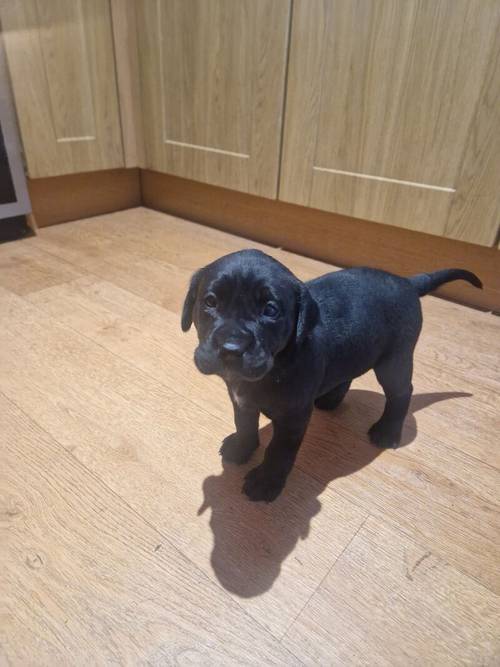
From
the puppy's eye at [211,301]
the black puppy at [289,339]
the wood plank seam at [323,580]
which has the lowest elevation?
the wood plank seam at [323,580]

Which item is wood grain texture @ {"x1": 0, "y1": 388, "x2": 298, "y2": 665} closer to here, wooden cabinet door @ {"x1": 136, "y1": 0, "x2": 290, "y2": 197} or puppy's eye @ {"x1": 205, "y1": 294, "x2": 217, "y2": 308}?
puppy's eye @ {"x1": 205, "y1": 294, "x2": 217, "y2": 308}

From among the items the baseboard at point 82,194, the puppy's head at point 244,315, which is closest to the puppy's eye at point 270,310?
the puppy's head at point 244,315

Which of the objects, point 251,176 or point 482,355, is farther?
point 251,176

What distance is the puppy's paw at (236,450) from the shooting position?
818 millimetres

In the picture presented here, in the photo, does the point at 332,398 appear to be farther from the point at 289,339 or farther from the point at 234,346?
the point at 234,346

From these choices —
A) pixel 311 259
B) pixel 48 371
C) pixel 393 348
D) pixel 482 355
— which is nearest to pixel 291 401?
pixel 393 348

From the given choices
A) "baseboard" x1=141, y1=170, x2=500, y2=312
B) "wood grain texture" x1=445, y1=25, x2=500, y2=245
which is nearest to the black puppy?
"wood grain texture" x1=445, y1=25, x2=500, y2=245

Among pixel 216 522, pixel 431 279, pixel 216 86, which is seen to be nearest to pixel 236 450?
pixel 216 522

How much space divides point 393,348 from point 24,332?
972 mm

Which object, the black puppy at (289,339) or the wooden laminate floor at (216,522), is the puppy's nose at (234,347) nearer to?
the black puppy at (289,339)

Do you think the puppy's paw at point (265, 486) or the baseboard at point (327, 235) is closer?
the puppy's paw at point (265, 486)

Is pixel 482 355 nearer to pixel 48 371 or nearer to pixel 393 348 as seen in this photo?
pixel 393 348

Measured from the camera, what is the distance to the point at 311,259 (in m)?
1.77

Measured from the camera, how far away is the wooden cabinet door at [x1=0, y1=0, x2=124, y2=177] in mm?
→ 1593
